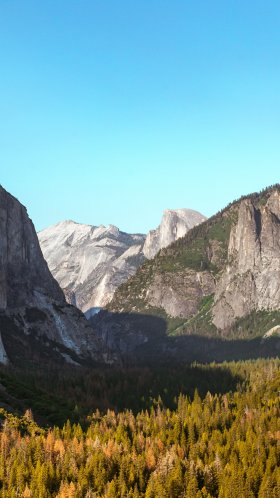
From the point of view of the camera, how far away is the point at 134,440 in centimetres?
19938

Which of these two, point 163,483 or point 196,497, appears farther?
point 163,483

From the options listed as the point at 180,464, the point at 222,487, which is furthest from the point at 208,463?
the point at 222,487

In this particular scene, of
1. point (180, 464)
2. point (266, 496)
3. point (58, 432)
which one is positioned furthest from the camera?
point (58, 432)

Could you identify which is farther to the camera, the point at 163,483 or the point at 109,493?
the point at 163,483

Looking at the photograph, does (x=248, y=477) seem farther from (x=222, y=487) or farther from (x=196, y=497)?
(x=196, y=497)

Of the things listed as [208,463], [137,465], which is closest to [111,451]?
[137,465]

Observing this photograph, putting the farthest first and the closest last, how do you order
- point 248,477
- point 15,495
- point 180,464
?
1. point 180,464
2. point 248,477
3. point 15,495

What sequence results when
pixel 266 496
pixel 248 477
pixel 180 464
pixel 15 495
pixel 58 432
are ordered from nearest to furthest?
pixel 15 495 < pixel 266 496 < pixel 248 477 < pixel 180 464 < pixel 58 432

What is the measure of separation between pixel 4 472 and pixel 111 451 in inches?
1383

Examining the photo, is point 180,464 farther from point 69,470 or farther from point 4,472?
point 4,472

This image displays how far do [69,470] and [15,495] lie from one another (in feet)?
78.7

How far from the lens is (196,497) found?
149 meters

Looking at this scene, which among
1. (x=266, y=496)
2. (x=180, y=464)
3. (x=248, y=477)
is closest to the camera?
(x=266, y=496)

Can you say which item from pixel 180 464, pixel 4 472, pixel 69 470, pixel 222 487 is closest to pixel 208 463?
pixel 180 464
